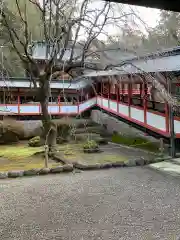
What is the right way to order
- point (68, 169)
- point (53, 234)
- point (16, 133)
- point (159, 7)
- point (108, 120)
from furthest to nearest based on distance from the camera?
point (108, 120)
point (16, 133)
point (68, 169)
point (53, 234)
point (159, 7)

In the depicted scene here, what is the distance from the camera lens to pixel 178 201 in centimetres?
591

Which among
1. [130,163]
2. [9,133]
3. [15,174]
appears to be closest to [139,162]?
[130,163]

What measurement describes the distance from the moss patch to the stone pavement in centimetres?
227

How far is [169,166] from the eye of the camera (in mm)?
9180

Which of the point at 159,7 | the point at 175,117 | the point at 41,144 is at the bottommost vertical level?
the point at 41,144

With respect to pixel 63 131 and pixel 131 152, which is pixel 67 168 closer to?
pixel 131 152

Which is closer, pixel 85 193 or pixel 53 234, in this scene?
pixel 53 234

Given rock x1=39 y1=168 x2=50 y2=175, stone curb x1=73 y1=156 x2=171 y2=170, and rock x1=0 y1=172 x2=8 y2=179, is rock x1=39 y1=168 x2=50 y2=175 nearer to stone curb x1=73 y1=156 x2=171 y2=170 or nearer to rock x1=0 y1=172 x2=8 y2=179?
rock x1=0 y1=172 x2=8 y2=179

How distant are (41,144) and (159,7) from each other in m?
13.8

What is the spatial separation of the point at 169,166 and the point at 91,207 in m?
4.32

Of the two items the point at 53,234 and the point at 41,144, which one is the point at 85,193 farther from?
the point at 41,144

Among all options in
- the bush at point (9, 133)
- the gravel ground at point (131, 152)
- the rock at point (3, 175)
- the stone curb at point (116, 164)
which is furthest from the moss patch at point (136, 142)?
the rock at point (3, 175)

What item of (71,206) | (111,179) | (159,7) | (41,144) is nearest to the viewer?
(159,7)

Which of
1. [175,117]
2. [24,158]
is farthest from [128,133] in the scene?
[24,158]
